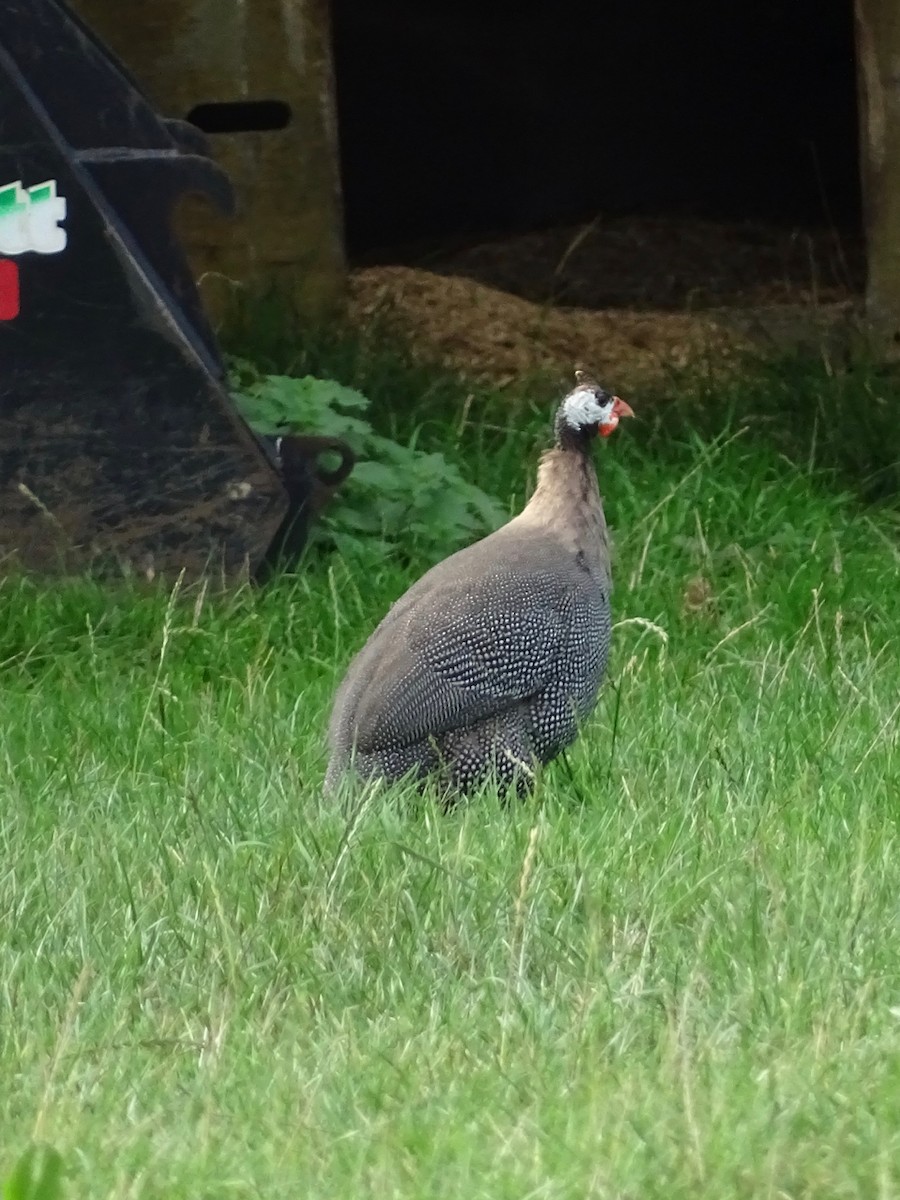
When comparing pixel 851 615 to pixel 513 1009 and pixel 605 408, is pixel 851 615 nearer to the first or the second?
pixel 605 408

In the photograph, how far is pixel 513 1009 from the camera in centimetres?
285

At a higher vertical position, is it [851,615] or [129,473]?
[129,473]

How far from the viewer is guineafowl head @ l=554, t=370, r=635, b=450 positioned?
4410 mm

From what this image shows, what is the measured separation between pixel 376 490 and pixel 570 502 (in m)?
1.68

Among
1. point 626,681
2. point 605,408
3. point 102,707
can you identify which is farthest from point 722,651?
point 102,707

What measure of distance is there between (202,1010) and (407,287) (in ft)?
16.7

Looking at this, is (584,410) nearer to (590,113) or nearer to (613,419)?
(613,419)

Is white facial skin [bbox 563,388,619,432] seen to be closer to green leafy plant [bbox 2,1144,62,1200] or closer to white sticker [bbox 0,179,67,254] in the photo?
white sticker [bbox 0,179,67,254]

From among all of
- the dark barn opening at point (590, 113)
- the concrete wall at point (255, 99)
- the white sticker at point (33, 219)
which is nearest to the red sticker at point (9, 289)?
the white sticker at point (33, 219)

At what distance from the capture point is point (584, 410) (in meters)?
4.41

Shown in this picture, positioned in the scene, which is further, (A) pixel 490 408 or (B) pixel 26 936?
(A) pixel 490 408

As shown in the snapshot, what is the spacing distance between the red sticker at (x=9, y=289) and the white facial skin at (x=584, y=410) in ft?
5.61

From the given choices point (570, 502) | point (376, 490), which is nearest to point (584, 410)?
point (570, 502)

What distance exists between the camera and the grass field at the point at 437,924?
7.77 ft
